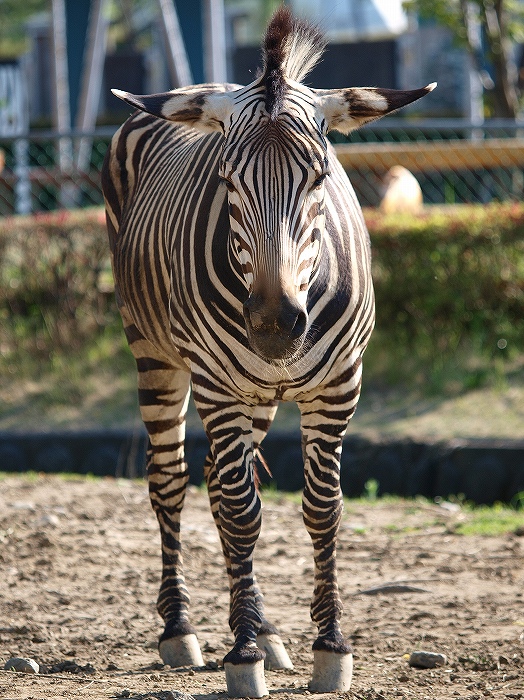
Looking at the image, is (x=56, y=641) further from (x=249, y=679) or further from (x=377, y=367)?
(x=377, y=367)

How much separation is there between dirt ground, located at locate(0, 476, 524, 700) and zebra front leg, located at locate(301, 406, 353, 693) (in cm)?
11

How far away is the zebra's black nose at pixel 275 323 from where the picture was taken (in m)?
3.06

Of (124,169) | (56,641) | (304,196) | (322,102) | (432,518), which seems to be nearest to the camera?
(304,196)

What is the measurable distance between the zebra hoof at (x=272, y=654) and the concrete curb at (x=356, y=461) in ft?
10.4

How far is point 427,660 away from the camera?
397 centimetres

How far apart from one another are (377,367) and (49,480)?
3.06 m

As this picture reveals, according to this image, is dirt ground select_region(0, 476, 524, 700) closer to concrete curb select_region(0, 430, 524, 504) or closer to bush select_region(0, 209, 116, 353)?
concrete curb select_region(0, 430, 524, 504)


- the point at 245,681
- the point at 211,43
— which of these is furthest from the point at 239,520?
the point at 211,43

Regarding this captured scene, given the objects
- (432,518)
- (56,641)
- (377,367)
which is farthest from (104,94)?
(56,641)

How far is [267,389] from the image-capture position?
3.62m

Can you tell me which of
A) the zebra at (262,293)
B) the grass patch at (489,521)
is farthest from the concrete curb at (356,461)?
the zebra at (262,293)

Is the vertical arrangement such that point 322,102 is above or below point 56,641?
above

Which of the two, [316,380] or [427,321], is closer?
[316,380]

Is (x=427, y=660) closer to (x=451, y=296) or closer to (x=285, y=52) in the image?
(x=285, y=52)
